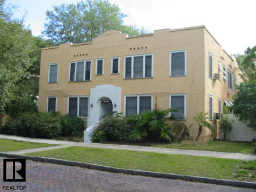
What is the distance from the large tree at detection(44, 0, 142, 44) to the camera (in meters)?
35.5

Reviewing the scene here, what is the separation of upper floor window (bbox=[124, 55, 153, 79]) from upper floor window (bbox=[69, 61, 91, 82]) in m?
3.24

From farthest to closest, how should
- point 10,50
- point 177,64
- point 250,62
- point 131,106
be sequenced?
point 250,62
point 131,106
point 177,64
point 10,50

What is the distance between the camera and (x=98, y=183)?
23.7ft

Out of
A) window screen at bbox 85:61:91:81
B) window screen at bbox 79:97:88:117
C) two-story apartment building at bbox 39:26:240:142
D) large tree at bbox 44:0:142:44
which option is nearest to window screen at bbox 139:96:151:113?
two-story apartment building at bbox 39:26:240:142

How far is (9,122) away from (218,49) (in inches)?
627

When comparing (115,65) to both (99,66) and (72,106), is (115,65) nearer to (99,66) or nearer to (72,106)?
(99,66)

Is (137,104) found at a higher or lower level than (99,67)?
lower

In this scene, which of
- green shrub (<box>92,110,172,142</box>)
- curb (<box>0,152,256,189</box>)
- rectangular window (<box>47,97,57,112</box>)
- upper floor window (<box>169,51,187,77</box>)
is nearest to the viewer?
curb (<box>0,152,256,189</box>)

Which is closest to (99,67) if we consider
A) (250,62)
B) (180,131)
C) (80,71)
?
(80,71)

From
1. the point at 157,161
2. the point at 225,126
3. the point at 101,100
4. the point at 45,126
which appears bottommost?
the point at 157,161

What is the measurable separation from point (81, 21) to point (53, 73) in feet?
49.8

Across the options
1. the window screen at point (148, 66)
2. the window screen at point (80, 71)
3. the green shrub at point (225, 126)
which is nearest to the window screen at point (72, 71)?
the window screen at point (80, 71)

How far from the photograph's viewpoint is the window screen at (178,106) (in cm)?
1650

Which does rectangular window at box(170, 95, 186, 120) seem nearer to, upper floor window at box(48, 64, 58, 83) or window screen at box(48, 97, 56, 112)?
window screen at box(48, 97, 56, 112)
